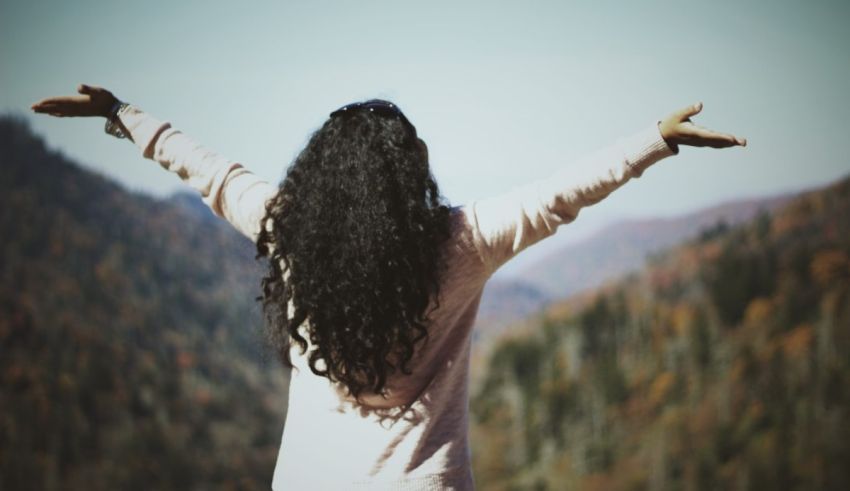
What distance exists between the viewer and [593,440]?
6.67 m

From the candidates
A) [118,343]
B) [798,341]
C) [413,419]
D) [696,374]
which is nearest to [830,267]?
[798,341]

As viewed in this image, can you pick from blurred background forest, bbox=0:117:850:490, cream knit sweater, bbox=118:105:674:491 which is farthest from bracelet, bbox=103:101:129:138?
blurred background forest, bbox=0:117:850:490

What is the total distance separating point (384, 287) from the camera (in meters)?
0.82

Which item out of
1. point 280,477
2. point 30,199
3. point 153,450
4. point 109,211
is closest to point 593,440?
point 153,450

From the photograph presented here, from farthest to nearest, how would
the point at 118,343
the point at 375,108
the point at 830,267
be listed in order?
the point at 118,343
the point at 830,267
the point at 375,108

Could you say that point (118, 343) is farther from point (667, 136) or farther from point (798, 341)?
point (667, 136)

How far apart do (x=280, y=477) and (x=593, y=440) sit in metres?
6.21

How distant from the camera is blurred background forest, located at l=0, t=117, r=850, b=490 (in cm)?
556

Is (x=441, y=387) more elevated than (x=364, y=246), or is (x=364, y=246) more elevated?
(x=364, y=246)

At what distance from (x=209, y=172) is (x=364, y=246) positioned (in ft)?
0.88

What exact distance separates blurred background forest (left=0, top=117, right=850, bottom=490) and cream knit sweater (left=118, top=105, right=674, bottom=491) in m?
5.21

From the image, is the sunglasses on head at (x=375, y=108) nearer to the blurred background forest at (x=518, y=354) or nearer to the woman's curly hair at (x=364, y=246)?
the woman's curly hair at (x=364, y=246)

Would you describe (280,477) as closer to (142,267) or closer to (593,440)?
(593,440)

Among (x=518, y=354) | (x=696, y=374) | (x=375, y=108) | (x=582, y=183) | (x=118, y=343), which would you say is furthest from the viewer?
(x=518, y=354)
